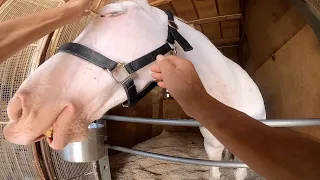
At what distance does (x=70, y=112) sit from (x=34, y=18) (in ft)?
0.61

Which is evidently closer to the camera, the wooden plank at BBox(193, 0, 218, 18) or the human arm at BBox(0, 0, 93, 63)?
the human arm at BBox(0, 0, 93, 63)

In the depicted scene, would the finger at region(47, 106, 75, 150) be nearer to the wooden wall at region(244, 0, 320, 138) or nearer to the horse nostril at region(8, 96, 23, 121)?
the horse nostril at region(8, 96, 23, 121)

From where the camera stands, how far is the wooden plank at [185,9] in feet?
5.83

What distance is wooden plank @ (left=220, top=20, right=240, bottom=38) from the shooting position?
203 cm

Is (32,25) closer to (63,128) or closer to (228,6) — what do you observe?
(63,128)

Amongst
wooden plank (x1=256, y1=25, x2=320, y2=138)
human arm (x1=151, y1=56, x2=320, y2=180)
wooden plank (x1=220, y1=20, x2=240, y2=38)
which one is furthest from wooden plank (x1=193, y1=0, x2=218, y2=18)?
human arm (x1=151, y1=56, x2=320, y2=180)

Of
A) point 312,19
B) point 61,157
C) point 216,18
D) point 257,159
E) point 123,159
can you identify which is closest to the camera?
point 257,159

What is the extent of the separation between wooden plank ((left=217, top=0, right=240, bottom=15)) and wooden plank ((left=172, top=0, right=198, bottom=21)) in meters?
0.15

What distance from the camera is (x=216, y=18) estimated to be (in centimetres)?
191

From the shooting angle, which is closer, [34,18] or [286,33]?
[34,18]

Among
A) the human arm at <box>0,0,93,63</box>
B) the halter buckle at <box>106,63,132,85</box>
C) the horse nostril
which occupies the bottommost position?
the horse nostril

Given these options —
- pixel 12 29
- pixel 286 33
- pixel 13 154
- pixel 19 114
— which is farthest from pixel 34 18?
pixel 286 33

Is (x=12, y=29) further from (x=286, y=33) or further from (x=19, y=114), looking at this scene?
(x=286, y=33)

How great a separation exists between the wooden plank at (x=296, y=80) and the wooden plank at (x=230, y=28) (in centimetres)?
51
